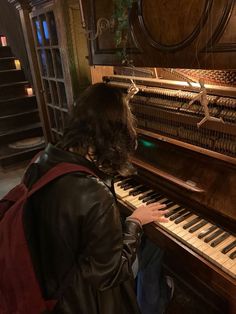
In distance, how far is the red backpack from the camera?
1.05 meters

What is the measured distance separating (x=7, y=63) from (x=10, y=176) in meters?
2.32

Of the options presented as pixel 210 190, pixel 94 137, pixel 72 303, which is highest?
pixel 94 137

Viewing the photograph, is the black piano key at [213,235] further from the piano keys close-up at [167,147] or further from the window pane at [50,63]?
the window pane at [50,63]

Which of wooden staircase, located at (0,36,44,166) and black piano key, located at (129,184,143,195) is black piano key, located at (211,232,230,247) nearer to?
black piano key, located at (129,184,143,195)

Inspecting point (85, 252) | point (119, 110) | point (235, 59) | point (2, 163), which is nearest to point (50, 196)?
point (85, 252)

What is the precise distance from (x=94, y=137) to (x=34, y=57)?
114 inches

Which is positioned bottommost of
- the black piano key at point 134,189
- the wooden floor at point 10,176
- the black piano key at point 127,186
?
the wooden floor at point 10,176

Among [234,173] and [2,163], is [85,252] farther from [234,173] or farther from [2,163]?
[2,163]

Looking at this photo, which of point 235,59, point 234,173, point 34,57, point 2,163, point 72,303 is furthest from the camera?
point 2,163

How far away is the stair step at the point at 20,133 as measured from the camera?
4961mm

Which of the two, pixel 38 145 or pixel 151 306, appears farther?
pixel 38 145

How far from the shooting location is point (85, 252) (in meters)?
1.07

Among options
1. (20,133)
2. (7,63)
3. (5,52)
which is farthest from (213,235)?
(5,52)

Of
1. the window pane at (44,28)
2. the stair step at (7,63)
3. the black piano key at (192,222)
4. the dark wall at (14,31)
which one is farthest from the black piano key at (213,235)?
the stair step at (7,63)
